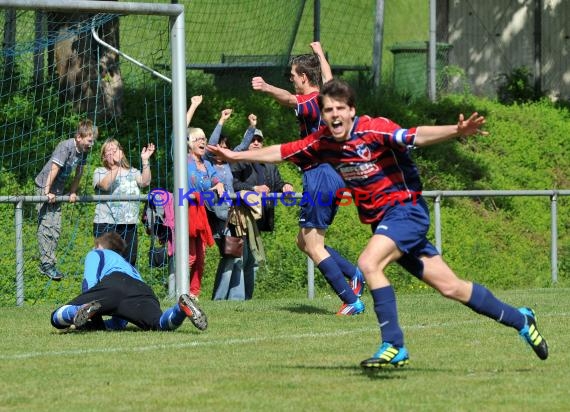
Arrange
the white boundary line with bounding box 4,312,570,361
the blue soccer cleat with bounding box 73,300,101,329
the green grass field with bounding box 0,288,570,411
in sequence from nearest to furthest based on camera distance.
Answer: the green grass field with bounding box 0,288,570,411, the white boundary line with bounding box 4,312,570,361, the blue soccer cleat with bounding box 73,300,101,329

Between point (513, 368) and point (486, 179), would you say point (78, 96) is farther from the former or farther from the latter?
point (513, 368)

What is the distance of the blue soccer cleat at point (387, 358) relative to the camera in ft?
23.6

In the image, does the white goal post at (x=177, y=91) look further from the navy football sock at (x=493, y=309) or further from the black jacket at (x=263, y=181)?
the navy football sock at (x=493, y=309)

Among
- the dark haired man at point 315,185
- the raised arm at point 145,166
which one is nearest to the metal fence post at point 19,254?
the raised arm at point 145,166

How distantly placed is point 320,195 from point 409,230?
2.70m

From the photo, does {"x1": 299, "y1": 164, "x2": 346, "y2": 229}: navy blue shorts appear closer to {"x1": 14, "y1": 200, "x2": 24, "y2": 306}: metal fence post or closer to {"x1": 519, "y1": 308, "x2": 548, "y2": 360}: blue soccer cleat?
{"x1": 519, "y1": 308, "x2": 548, "y2": 360}: blue soccer cleat

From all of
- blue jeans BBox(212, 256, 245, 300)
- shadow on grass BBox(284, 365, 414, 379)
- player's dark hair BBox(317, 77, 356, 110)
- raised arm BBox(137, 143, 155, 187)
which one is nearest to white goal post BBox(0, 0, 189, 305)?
raised arm BBox(137, 143, 155, 187)

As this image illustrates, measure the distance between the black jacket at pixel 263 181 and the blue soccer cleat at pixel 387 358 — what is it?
618 cm

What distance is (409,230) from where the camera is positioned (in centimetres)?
749

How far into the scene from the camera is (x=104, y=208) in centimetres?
1277

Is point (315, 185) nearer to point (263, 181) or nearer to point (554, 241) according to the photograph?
point (263, 181)

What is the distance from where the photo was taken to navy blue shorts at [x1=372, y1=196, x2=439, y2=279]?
746cm

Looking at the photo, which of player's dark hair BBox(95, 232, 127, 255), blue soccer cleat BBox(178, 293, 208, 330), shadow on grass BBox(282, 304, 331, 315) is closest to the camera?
blue soccer cleat BBox(178, 293, 208, 330)

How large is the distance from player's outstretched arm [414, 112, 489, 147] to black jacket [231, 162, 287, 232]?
6.12m
